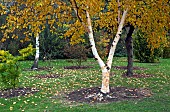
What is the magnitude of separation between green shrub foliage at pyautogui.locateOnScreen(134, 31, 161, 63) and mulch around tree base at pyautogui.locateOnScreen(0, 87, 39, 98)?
539 inches

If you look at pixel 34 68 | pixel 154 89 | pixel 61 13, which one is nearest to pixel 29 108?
pixel 61 13

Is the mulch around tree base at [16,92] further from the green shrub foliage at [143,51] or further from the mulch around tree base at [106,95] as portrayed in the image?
the green shrub foliage at [143,51]

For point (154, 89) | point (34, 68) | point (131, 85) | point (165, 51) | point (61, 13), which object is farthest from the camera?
point (165, 51)

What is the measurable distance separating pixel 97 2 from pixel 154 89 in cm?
340

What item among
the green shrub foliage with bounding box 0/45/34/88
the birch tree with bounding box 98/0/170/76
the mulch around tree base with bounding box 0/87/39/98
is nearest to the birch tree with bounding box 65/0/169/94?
the birch tree with bounding box 98/0/170/76

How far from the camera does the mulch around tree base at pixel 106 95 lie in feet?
27.9

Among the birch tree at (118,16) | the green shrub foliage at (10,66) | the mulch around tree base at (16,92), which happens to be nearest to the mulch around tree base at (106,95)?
the birch tree at (118,16)

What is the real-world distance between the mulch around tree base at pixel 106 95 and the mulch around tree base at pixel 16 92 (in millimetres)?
1359

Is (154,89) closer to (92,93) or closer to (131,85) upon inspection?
(131,85)

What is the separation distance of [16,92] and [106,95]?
2.85 m

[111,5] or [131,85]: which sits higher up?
[111,5]

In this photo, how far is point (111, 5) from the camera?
10.1 meters

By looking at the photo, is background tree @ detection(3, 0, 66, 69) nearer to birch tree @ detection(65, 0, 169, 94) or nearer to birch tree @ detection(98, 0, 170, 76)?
birch tree @ detection(65, 0, 169, 94)

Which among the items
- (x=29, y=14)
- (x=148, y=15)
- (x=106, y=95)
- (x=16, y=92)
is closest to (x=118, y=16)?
(x=148, y=15)
